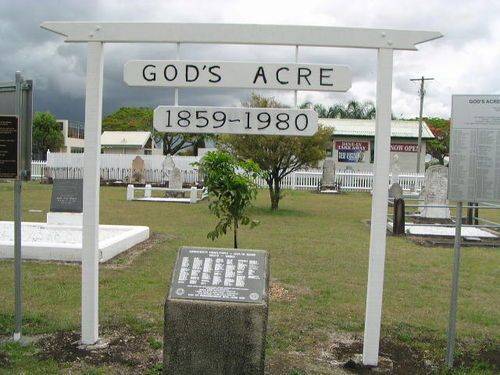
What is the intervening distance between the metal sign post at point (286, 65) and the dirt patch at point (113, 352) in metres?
1.41

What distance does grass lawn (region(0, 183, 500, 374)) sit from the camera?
5.40m

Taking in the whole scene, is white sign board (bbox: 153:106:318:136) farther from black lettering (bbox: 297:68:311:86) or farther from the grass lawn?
the grass lawn

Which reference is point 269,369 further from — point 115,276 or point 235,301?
point 115,276

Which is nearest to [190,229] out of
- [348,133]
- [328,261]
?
[328,261]

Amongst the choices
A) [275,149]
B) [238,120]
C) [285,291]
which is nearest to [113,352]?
[238,120]

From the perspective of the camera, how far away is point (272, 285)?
7.72 m

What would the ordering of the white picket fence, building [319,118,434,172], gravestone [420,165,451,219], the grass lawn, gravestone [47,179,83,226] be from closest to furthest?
the grass lawn < gravestone [47,179,83,226] < gravestone [420,165,451,219] < the white picket fence < building [319,118,434,172]

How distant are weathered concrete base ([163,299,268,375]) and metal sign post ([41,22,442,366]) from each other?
1.18 meters

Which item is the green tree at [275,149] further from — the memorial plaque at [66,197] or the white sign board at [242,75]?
the white sign board at [242,75]

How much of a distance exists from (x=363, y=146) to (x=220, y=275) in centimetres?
3632

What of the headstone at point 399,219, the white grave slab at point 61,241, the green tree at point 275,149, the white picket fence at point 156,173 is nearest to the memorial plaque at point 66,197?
the white grave slab at point 61,241

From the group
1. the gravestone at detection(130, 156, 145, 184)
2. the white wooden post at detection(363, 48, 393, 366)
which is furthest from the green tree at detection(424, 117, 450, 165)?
the white wooden post at detection(363, 48, 393, 366)

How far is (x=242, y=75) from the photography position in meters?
4.53

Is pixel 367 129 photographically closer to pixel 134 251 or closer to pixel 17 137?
pixel 134 251
